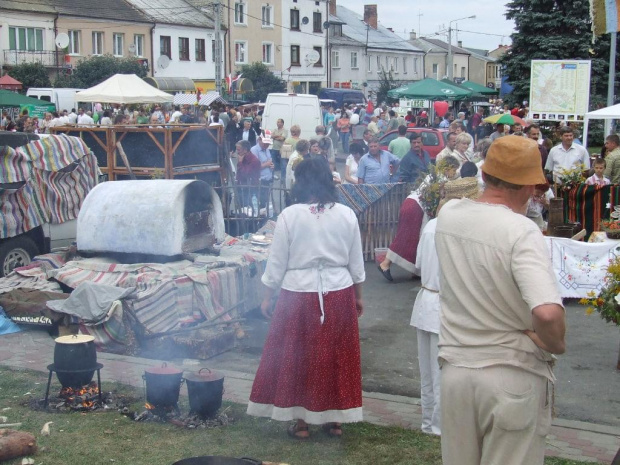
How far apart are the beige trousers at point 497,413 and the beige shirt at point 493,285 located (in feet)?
0.15

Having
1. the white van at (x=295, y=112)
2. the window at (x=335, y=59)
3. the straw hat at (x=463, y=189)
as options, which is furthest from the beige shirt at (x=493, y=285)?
the window at (x=335, y=59)

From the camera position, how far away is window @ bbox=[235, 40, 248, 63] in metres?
60.8

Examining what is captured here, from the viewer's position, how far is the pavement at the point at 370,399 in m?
5.76

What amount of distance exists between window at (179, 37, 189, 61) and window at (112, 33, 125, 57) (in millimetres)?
4306

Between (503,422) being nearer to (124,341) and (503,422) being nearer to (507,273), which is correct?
(507,273)

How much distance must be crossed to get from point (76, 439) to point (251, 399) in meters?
1.19

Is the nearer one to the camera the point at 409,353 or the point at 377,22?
the point at 409,353

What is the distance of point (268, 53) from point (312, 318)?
2350 inches

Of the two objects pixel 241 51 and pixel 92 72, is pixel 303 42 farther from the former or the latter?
pixel 92 72

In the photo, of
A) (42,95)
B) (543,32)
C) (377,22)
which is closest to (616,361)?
(543,32)

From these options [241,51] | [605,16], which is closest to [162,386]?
[605,16]

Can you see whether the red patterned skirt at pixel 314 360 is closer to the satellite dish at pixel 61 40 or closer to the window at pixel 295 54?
the satellite dish at pixel 61 40

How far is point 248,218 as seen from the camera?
12617 mm

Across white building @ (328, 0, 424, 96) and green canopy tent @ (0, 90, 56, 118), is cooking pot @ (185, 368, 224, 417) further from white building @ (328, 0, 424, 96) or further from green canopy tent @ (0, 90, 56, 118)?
white building @ (328, 0, 424, 96)
